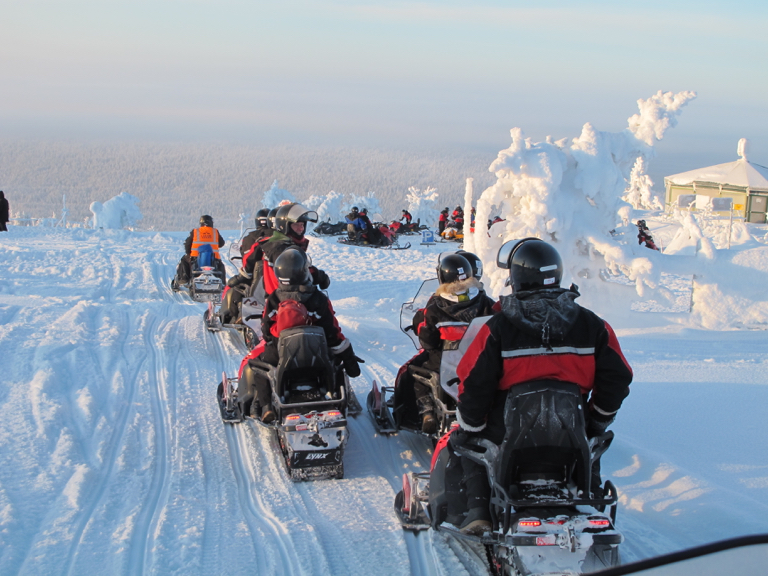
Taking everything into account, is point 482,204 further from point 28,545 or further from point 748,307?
point 28,545

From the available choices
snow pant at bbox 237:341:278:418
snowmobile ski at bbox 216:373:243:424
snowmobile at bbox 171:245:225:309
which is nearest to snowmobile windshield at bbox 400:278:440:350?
snow pant at bbox 237:341:278:418

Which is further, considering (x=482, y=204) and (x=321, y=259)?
(x=321, y=259)

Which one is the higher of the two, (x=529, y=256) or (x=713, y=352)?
(x=529, y=256)

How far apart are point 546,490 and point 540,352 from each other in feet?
2.15

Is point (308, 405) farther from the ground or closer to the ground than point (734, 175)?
closer to the ground

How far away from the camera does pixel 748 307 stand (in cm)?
1062

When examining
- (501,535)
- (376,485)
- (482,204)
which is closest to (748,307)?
(482,204)

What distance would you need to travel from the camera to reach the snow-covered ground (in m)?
3.49

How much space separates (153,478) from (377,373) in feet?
10.1

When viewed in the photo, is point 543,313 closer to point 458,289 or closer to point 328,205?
point 458,289

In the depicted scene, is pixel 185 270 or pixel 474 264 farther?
pixel 185 270

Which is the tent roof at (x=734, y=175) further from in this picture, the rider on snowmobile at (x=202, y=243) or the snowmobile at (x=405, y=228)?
the rider on snowmobile at (x=202, y=243)

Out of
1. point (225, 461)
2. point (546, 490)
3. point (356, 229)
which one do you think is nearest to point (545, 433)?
point (546, 490)

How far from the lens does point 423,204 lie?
42.7 metres
